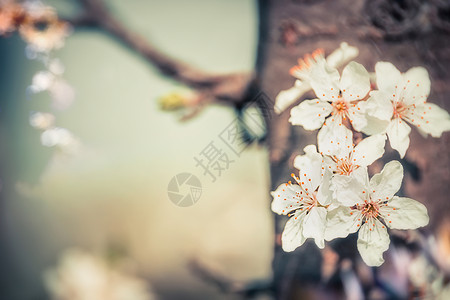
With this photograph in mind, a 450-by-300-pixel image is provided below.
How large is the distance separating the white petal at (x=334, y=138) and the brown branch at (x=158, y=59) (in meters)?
0.26

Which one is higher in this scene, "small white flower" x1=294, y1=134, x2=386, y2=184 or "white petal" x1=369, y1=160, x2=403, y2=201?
"small white flower" x1=294, y1=134, x2=386, y2=184

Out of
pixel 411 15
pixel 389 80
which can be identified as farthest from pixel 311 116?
pixel 411 15

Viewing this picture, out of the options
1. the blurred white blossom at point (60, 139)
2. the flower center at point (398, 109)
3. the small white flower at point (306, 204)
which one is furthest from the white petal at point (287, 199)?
the blurred white blossom at point (60, 139)

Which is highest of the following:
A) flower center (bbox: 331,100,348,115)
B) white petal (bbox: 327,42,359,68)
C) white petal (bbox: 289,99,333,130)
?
white petal (bbox: 327,42,359,68)

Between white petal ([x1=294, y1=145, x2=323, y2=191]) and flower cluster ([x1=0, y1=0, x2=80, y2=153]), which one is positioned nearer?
white petal ([x1=294, y1=145, x2=323, y2=191])

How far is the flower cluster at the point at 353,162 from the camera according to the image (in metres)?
0.27

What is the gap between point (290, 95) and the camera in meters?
0.33

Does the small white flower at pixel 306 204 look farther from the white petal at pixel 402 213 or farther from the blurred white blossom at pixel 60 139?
the blurred white blossom at pixel 60 139

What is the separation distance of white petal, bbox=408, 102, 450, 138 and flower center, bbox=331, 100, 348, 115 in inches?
2.7

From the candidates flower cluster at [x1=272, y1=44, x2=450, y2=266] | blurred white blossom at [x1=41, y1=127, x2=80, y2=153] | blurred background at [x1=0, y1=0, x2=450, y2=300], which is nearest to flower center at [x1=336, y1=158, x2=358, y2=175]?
flower cluster at [x1=272, y1=44, x2=450, y2=266]

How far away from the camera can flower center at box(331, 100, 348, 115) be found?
0.28 meters

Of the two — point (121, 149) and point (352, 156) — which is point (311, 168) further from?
point (121, 149)

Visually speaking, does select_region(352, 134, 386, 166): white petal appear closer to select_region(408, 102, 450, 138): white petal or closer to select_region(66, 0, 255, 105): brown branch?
select_region(408, 102, 450, 138): white petal

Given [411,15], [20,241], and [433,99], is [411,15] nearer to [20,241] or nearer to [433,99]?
[433,99]
